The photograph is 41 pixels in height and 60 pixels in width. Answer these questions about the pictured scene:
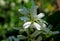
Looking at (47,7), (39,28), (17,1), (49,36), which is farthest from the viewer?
(47,7)

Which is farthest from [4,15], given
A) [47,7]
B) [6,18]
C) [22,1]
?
[47,7]

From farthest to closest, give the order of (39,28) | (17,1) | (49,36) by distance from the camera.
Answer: (17,1), (49,36), (39,28)

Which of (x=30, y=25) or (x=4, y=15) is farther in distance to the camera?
(x=4, y=15)

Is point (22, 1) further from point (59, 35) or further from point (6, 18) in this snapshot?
point (59, 35)

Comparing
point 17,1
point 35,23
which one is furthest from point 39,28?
point 17,1

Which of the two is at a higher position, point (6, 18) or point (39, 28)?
point (39, 28)

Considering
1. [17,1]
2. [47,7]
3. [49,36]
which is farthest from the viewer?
[47,7]

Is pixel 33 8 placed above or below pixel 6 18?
above

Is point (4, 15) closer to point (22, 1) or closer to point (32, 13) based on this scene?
point (22, 1)

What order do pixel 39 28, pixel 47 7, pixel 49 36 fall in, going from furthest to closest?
1. pixel 47 7
2. pixel 49 36
3. pixel 39 28
